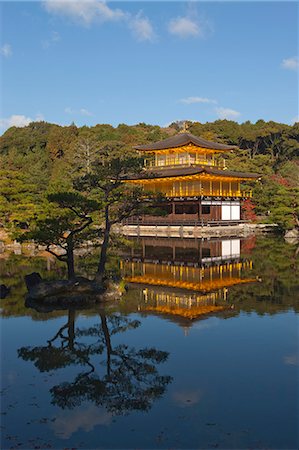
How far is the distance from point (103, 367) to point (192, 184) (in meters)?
33.0

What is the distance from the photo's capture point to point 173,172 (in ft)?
138

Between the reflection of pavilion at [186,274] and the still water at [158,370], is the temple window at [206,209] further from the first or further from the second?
the still water at [158,370]

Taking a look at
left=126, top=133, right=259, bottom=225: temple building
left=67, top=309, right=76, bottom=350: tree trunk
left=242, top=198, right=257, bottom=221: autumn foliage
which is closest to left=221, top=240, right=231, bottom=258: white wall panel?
left=126, top=133, right=259, bottom=225: temple building

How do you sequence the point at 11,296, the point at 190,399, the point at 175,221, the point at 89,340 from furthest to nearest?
the point at 175,221 → the point at 11,296 → the point at 89,340 → the point at 190,399

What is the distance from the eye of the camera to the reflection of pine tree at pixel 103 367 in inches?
313

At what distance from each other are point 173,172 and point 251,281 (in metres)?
24.4

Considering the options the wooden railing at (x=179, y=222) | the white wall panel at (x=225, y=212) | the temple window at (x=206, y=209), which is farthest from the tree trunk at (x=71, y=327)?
the white wall panel at (x=225, y=212)

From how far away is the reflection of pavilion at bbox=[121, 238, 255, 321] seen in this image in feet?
49.2

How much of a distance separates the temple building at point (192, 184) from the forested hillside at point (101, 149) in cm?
428

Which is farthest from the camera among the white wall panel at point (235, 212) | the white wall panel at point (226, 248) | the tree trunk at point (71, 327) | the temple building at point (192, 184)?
the white wall panel at point (235, 212)

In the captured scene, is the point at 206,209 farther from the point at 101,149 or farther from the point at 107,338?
the point at 107,338

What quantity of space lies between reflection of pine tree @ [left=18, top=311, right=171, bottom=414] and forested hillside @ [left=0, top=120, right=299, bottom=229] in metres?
16.9

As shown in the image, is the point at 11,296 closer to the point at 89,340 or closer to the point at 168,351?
the point at 89,340

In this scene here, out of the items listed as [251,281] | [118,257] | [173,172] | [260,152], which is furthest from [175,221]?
[260,152]
